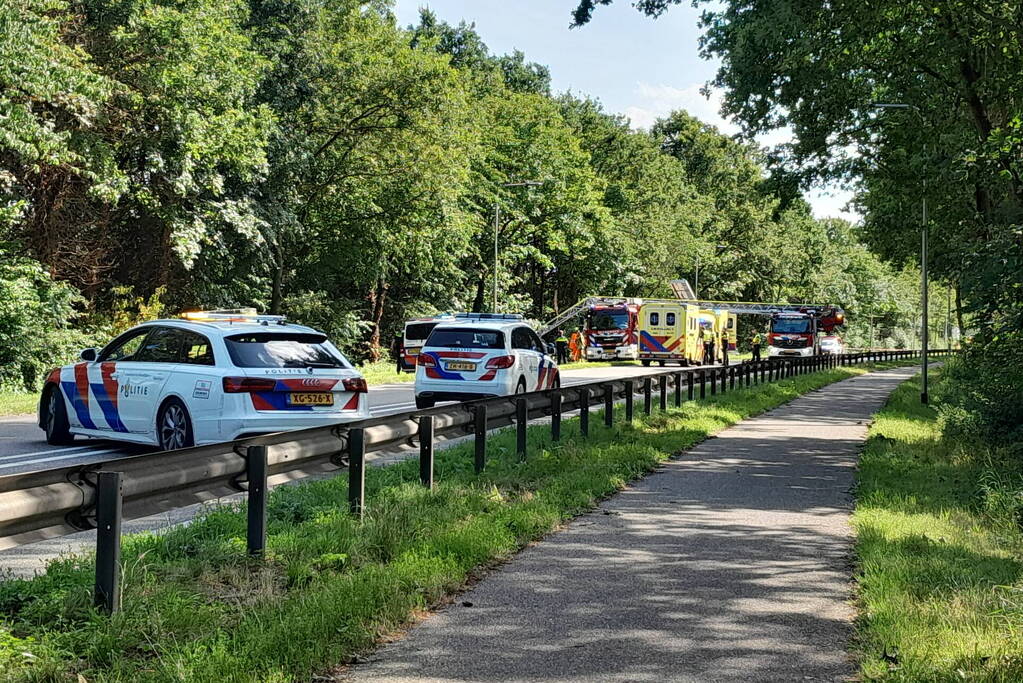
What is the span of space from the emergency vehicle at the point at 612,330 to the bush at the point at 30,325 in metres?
29.6

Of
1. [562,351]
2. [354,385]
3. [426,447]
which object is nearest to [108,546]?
[426,447]

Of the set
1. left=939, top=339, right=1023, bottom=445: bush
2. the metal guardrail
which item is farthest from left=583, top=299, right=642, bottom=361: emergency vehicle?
the metal guardrail

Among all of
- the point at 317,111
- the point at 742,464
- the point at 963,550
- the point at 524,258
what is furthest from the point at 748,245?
the point at 963,550

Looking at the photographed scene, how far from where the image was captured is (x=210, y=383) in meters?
11.0

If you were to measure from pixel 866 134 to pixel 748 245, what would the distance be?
212 feet

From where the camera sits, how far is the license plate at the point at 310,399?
1127cm

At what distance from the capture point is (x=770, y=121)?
64.7ft

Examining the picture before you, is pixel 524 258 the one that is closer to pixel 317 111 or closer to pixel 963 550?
pixel 317 111

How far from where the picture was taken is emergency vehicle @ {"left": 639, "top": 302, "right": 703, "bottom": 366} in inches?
1983

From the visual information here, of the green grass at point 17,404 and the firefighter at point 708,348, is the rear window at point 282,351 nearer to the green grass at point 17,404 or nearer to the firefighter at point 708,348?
the green grass at point 17,404

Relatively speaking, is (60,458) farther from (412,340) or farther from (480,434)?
(412,340)

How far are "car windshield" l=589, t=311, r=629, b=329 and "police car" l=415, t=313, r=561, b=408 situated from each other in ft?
104

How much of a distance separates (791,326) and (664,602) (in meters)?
59.3

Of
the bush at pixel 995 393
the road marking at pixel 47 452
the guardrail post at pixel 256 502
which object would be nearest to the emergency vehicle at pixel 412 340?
the bush at pixel 995 393
